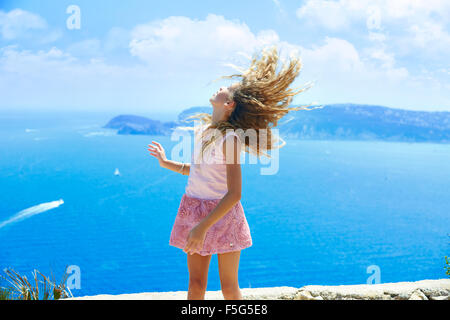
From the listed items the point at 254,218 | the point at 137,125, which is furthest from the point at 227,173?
the point at 137,125

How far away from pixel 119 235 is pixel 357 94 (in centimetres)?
4108

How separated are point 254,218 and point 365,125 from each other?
2670cm

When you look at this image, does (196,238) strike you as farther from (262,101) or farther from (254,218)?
(254,218)

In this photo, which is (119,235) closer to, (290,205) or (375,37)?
(290,205)

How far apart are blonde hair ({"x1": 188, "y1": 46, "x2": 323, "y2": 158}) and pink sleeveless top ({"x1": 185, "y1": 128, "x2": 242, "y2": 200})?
0.16 ft

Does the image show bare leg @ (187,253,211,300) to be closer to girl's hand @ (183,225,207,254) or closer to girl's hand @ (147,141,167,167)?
girl's hand @ (183,225,207,254)

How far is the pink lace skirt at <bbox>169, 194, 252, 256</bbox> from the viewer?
161 centimetres

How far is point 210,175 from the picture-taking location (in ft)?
5.44

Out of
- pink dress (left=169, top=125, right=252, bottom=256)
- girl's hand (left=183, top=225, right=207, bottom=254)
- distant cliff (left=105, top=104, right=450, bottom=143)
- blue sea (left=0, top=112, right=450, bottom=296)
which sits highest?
distant cliff (left=105, top=104, right=450, bottom=143)

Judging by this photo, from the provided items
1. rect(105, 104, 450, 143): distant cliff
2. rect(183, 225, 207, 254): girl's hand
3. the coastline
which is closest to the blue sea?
rect(105, 104, 450, 143): distant cliff

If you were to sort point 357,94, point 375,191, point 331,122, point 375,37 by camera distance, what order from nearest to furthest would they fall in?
point 375,191, point 331,122, point 375,37, point 357,94

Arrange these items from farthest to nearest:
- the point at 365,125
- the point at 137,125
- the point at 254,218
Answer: the point at 137,125 → the point at 365,125 → the point at 254,218
